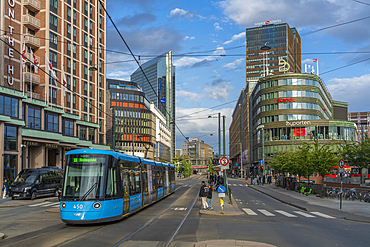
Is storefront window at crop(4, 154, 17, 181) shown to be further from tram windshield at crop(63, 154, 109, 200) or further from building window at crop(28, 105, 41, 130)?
tram windshield at crop(63, 154, 109, 200)

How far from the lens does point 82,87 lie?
2467 inches

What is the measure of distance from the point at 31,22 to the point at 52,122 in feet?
48.5

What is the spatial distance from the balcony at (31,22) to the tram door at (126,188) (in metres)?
40.9

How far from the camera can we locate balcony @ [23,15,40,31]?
48.3m

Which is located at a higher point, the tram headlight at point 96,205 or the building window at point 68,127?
the building window at point 68,127

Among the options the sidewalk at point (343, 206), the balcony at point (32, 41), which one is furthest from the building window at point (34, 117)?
the sidewalk at point (343, 206)

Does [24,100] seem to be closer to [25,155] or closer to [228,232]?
[25,155]

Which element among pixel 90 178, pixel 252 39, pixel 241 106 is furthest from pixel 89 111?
pixel 252 39

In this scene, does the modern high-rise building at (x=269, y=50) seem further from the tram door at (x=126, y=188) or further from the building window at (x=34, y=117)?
the tram door at (x=126, y=188)

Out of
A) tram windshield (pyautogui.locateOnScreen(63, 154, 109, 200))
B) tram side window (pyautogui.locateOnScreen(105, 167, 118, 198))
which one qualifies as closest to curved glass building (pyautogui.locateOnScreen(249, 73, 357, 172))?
tram side window (pyautogui.locateOnScreen(105, 167, 118, 198))

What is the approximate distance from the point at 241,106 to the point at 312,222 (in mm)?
112244

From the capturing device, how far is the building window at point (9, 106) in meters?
34.6

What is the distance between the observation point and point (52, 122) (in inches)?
1834

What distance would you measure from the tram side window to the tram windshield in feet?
0.84
